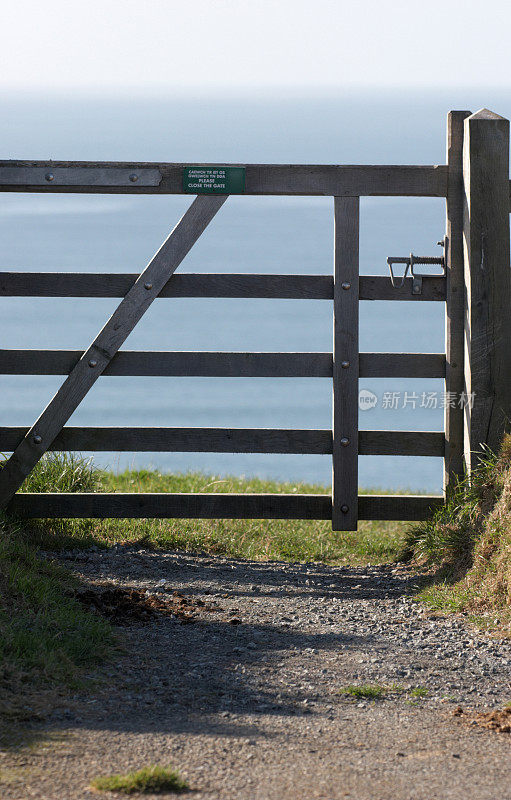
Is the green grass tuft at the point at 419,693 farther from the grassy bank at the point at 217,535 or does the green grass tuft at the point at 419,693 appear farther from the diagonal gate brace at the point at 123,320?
the diagonal gate brace at the point at 123,320

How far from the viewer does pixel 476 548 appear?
5785 millimetres

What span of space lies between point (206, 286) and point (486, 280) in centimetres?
204

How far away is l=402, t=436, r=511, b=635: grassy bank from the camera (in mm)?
5355

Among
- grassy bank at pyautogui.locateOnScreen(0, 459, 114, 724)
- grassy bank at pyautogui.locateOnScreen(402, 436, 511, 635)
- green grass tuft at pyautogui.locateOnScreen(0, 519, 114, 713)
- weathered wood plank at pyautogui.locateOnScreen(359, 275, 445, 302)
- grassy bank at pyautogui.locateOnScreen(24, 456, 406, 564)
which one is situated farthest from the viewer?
grassy bank at pyautogui.locateOnScreen(24, 456, 406, 564)

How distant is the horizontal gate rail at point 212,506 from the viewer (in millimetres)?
6863

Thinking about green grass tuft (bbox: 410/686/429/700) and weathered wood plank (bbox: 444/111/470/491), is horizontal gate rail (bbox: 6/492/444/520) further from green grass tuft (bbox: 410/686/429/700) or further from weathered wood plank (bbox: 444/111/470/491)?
green grass tuft (bbox: 410/686/429/700)

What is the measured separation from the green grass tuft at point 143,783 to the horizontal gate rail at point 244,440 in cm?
374

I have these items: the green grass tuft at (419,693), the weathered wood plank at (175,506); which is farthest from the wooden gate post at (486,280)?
the green grass tuft at (419,693)

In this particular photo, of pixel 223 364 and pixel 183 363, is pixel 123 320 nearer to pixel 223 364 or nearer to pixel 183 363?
pixel 183 363

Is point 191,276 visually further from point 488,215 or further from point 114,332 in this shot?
point 488,215

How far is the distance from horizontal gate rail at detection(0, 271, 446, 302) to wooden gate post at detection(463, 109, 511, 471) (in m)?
0.44

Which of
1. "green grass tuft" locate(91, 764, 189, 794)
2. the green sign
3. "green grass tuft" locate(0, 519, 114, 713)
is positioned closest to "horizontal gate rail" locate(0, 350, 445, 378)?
the green sign

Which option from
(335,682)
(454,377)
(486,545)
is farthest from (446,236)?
(335,682)

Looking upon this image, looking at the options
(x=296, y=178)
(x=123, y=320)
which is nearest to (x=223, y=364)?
(x=123, y=320)
